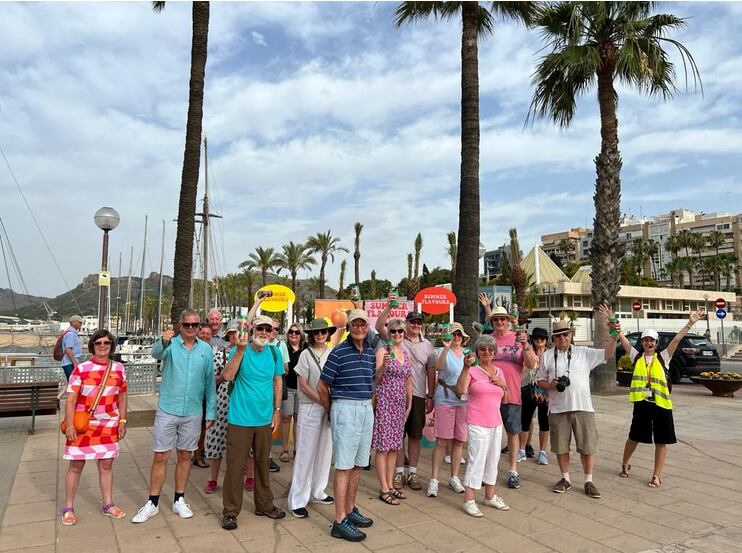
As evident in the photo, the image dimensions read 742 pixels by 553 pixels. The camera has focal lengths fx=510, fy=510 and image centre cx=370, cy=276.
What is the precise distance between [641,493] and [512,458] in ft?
4.41

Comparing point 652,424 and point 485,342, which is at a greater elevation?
point 485,342

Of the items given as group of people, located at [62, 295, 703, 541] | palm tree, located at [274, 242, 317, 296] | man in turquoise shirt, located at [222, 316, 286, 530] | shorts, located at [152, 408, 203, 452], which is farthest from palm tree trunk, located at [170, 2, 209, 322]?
palm tree, located at [274, 242, 317, 296]

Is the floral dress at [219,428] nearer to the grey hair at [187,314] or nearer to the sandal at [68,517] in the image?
the grey hair at [187,314]

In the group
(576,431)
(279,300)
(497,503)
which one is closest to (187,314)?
(497,503)

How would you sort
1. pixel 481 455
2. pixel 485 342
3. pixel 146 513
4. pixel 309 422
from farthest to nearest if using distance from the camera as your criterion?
pixel 485 342 < pixel 481 455 < pixel 309 422 < pixel 146 513

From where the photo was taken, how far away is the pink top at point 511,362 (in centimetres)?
584

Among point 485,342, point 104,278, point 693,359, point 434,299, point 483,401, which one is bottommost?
point 693,359

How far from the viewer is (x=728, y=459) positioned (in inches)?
271

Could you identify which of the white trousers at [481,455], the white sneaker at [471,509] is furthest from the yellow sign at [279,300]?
the white sneaker at [471,509]

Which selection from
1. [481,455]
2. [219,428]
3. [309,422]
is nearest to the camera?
[309,422]

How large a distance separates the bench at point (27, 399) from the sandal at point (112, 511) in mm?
4204

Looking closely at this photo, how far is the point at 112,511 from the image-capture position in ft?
15.0

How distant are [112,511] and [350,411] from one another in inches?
92.8

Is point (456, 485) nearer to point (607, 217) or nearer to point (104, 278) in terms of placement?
point (104, 278)
